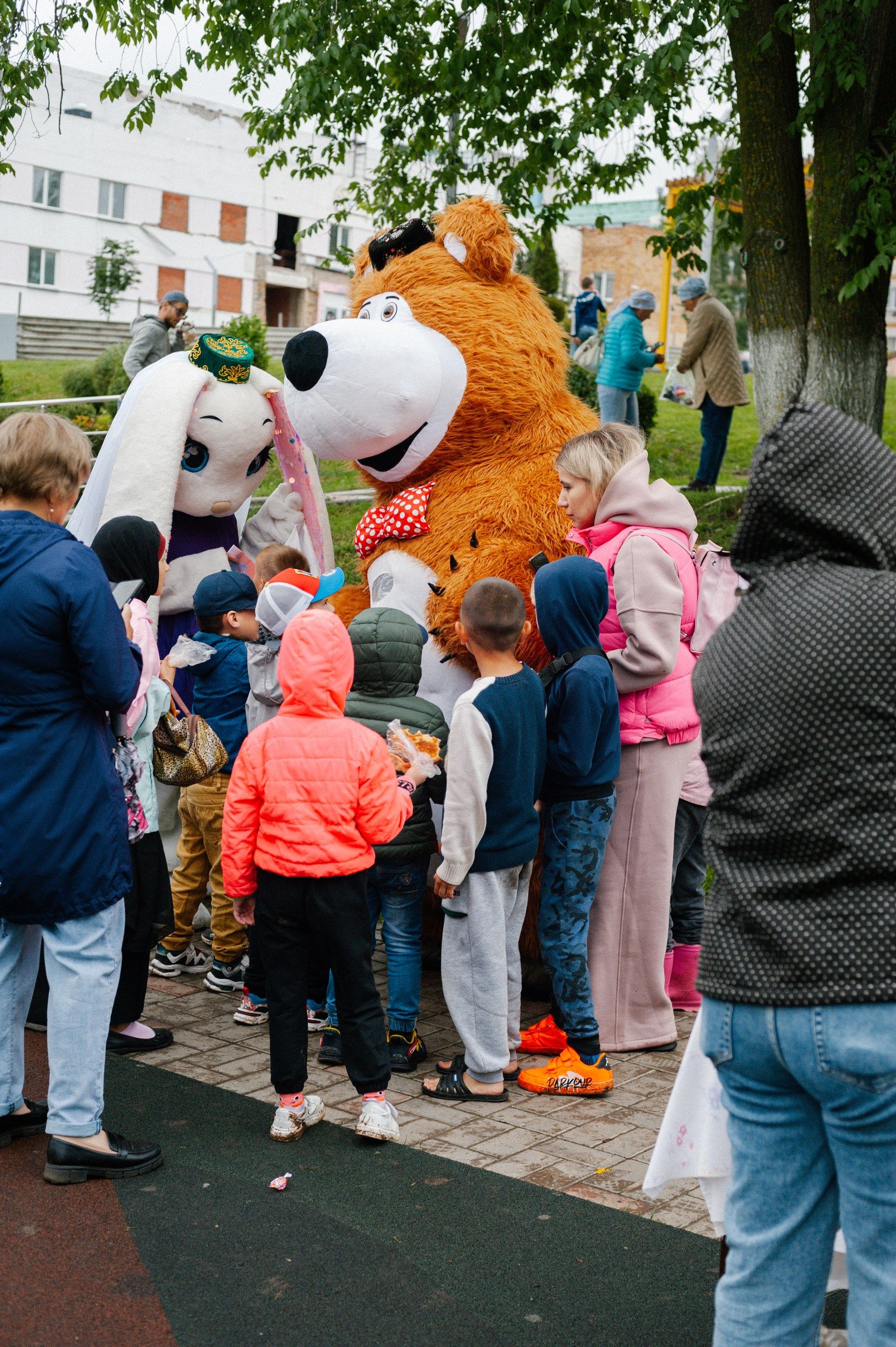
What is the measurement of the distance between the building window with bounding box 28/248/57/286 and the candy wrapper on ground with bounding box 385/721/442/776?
40.7 metres

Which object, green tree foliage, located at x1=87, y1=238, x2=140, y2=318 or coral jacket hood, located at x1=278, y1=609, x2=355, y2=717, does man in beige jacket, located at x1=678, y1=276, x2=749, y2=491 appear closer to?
coral jacket hood, located at x1=278, y1=609, x2=355, y2=717

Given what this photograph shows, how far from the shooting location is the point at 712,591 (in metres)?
5.05

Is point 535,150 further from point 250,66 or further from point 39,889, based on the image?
point 39,889

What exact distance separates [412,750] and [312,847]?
1.87 feet

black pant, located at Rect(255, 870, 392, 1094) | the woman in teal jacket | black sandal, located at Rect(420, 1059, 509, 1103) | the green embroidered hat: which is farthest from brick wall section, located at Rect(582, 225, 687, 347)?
black pant, located at Rect(255, 870, 392, 1094)

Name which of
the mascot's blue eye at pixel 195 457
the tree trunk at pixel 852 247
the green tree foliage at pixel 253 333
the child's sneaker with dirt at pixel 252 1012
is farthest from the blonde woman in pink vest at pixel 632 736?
the green tree foliage at pixel 253 333

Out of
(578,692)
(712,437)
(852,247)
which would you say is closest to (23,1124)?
(578,692)

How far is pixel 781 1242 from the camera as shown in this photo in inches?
88.4

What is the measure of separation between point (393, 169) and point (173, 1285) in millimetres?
9830

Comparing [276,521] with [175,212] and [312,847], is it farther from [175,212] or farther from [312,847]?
[175,212]

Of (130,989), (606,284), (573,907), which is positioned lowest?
(130,989)

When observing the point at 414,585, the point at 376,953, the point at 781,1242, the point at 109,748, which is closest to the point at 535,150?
the point at 414,585

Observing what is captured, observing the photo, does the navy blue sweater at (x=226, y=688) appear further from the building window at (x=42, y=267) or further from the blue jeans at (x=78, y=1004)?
the building window at (x=42, y=267)

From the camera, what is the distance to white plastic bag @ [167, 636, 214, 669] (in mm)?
4816
